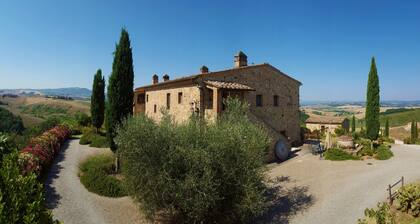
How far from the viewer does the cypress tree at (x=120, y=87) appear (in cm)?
1988

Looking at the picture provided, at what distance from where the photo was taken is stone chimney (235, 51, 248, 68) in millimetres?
25672

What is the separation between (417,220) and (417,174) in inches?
280

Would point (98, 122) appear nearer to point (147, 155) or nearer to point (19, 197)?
point (147, 155)

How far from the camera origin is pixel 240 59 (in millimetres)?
25703

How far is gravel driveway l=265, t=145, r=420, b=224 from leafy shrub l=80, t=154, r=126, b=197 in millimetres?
8520

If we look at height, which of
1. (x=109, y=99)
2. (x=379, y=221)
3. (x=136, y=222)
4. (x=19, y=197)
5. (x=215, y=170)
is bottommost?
(x=136, y=222)

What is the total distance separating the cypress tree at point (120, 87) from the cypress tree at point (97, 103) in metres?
15.5

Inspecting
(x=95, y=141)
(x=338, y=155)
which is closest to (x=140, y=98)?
(x=95, y=141)

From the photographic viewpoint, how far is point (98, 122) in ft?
114

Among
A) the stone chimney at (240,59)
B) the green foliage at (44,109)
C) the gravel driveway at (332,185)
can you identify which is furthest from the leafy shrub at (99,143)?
the green foliage at (44,109)

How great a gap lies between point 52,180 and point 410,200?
19.0 metres

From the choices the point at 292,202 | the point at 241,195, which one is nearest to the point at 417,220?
the point at 292,202

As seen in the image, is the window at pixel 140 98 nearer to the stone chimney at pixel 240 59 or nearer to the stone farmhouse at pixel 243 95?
the stone farmhouse at pixel 243 95

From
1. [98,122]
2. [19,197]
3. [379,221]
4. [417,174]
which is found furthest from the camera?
[98,122]
